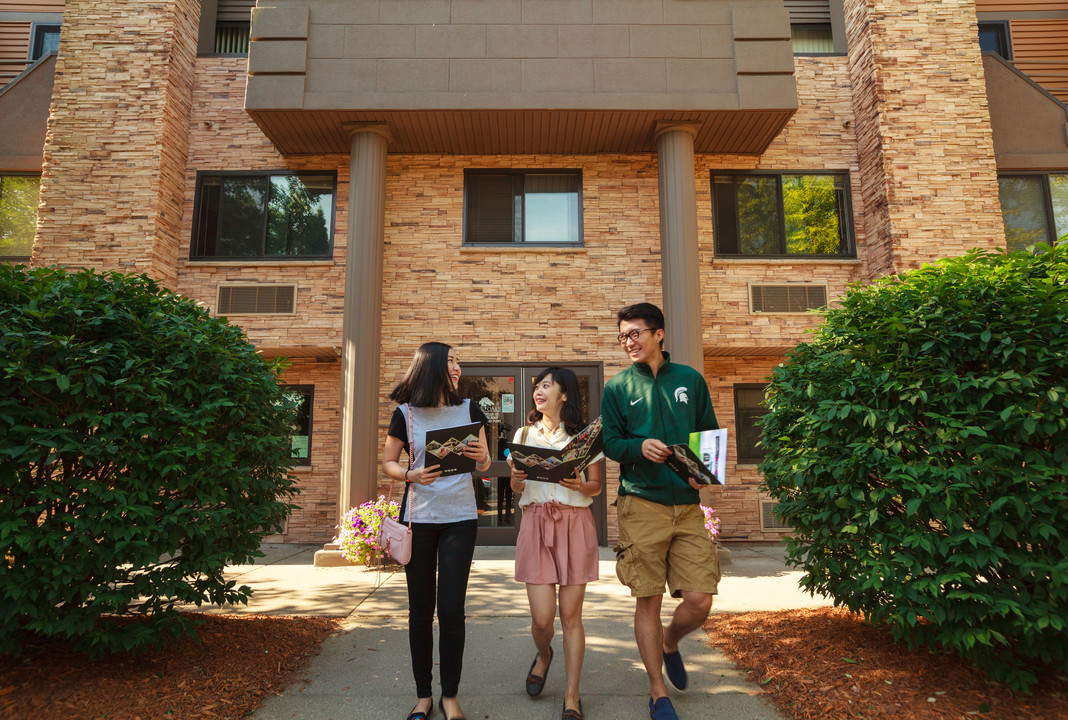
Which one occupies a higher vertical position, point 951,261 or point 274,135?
point 274,135

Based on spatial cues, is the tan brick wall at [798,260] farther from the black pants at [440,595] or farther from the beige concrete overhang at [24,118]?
the beige concrete overhang at [24,118]

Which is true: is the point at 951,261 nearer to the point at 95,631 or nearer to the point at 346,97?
the point at 95,631

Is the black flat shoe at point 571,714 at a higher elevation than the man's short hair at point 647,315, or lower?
lower

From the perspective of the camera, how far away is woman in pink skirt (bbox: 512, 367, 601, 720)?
3.43 meters

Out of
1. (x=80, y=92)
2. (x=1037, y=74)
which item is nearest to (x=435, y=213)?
(x=80, y=92)

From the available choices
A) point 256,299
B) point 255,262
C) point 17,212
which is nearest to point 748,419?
point 256,299

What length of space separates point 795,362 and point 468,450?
113 inches

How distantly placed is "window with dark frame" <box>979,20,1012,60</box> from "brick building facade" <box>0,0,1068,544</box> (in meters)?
2.26

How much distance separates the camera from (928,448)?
11.6 ft

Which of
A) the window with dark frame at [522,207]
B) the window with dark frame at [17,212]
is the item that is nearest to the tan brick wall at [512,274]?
the window with dark frame at [522,207]

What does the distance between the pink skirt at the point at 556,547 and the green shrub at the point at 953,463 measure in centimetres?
162

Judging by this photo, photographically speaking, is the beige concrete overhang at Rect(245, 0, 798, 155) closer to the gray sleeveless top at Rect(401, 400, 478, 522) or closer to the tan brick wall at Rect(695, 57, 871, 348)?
the tan brick wall at Rect(695, 57, 871, 348)

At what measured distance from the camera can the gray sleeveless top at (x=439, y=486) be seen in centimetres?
335

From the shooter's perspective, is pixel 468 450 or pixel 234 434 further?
pixel 234 434
